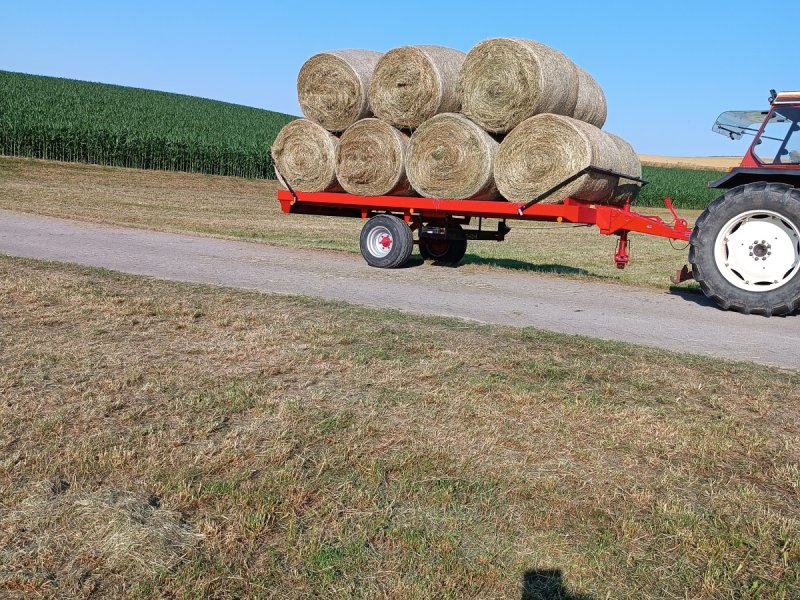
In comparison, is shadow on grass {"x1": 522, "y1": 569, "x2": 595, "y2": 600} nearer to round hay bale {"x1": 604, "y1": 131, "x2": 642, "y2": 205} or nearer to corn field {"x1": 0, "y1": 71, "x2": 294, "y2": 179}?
round hay bale {"x1": 604, "y1": 131, "x2": 642, "y2": 205}

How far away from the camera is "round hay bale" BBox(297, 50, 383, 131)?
10.6 metres

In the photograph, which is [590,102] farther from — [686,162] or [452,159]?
[686,162]

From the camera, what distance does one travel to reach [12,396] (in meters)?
4.34

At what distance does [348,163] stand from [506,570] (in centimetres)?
838

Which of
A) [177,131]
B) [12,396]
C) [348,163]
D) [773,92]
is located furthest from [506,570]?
[177,131]

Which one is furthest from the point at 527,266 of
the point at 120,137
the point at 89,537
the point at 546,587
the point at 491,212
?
the point at 120,137

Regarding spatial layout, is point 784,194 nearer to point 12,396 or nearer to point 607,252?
point 12,396

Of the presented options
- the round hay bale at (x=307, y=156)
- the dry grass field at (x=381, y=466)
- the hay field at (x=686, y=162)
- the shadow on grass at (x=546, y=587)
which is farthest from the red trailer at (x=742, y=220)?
the hay field at (x=686, y=162)

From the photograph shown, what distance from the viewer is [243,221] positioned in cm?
1869

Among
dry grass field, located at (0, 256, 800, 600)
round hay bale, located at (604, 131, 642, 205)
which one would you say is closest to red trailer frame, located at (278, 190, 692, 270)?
round hay bale, located at (604, 131, 642, 205)

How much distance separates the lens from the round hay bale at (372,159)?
10.4 meters

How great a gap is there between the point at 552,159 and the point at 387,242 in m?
2.73

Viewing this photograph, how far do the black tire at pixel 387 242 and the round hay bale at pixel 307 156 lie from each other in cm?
82

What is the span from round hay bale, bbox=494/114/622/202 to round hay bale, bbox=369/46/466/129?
103 centimetres
